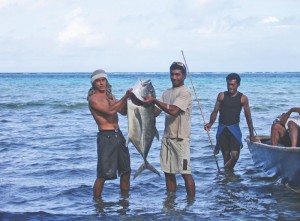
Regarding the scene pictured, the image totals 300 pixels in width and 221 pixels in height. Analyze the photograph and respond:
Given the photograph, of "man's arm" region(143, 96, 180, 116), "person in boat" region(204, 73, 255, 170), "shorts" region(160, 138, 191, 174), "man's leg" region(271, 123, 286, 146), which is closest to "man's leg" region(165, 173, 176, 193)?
"shorts" region(160, 138, 191, 174)

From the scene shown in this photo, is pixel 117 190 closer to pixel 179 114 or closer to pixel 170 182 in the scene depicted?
pixel 170 182

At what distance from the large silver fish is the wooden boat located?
2.10m

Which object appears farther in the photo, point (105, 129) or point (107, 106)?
point (105, 129)

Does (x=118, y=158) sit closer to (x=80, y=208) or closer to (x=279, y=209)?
(x=80, y=208)

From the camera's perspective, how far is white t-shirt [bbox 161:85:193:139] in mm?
7207

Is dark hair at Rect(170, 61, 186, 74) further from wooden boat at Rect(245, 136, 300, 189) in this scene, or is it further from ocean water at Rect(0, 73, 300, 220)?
wooden boat at Rect(245, 136, 300, 189)

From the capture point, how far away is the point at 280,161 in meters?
8.57

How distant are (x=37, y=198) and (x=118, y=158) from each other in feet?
5.95

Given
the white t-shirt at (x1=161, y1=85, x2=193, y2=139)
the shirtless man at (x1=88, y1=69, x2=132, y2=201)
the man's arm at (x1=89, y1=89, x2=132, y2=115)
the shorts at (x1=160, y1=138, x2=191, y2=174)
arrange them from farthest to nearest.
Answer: the shorts at (x1=160, y1=138, x2=191, y2=174)
the shirtless man at (x1=88, y1=69, x2=132, y2=201)
the white t-shirt at (x1=161, y1=85, x2=193, y2=139)
the man's arm at (x1=89, y1=89, x2=132, y2=115)

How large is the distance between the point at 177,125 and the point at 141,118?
600 millimetres

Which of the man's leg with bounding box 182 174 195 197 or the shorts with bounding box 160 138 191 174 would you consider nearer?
the shorts with bounding box 160 138 191 174

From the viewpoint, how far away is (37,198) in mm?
8516

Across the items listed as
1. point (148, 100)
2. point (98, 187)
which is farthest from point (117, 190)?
point (148, 100)

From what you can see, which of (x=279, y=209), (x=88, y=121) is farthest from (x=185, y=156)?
(x=88, y=121)
